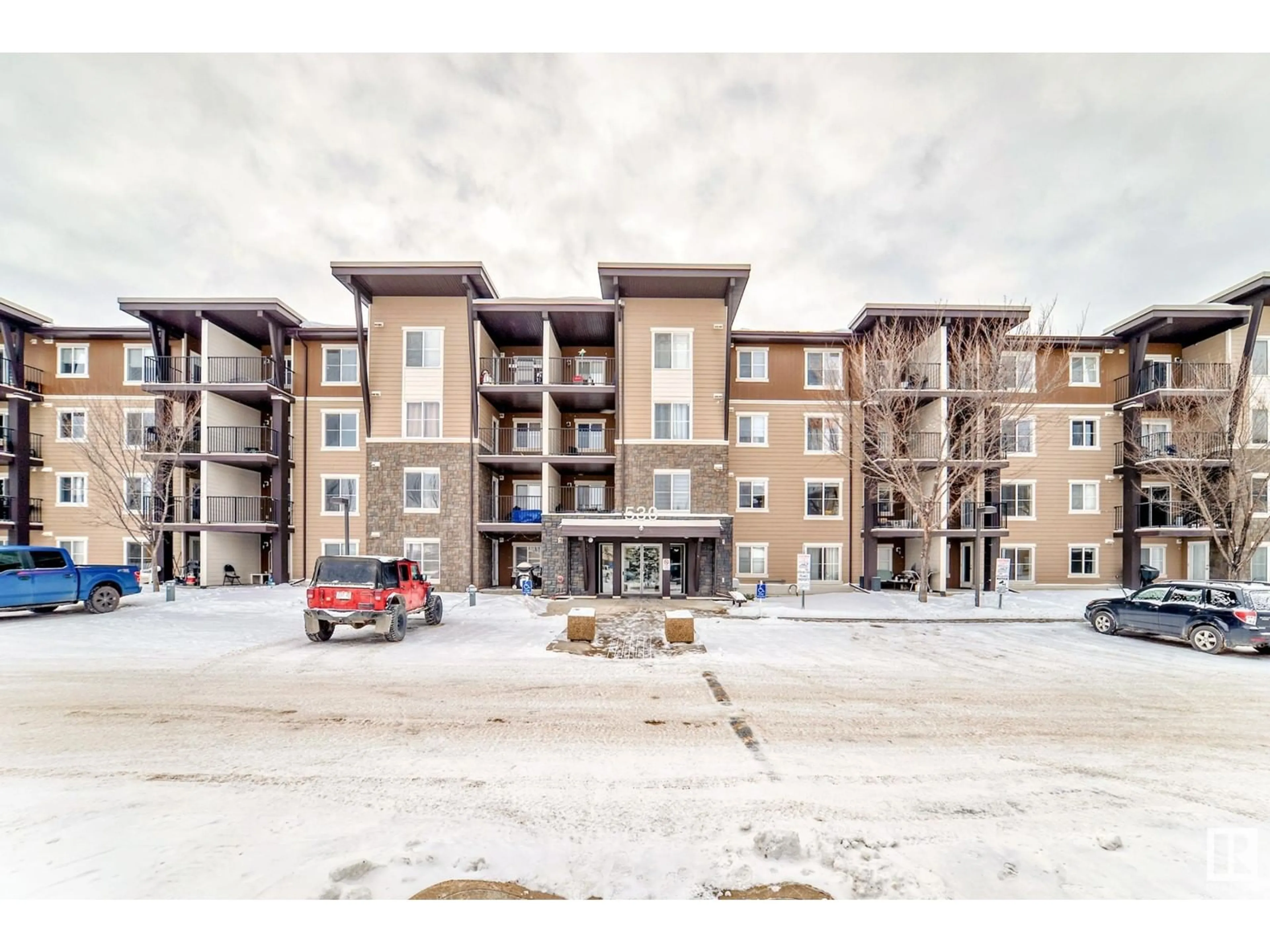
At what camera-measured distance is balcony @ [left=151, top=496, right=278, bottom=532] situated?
21.9 m

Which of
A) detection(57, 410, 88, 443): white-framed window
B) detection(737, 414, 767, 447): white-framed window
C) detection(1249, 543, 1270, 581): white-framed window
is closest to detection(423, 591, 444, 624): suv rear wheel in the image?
detection(737, 414, 767, 447): white-framed window

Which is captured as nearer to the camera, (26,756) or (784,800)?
(784,800)

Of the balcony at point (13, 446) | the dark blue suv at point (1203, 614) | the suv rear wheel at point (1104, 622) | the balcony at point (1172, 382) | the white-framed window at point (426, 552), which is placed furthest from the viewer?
the balcony at point (13, 446)

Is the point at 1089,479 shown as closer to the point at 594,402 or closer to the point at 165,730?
the point at 594,402

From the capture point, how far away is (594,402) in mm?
23328

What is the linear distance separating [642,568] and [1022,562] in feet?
64.5

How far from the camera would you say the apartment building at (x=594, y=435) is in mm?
21250

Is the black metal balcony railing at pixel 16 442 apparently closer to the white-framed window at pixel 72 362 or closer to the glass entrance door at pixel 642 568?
the white-framed window at pixel 72 362

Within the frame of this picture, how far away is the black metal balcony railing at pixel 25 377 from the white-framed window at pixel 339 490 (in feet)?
49.2

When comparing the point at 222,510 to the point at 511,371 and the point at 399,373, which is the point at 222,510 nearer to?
the point at 399,373

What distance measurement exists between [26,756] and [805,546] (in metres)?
23.9

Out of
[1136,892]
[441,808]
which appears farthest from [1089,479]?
[441,808]

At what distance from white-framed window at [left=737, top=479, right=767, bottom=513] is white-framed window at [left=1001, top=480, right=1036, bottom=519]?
40.2 ft

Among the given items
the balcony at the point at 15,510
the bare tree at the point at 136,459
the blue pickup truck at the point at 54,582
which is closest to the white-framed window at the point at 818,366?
the blue pickup truck at the point at 54,582
